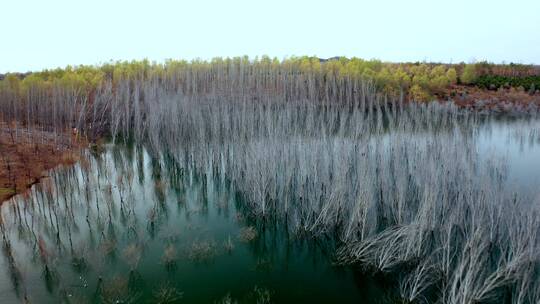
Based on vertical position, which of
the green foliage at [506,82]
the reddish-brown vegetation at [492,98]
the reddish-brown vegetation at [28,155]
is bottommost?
the reddish-brown vegetation at [28,155]

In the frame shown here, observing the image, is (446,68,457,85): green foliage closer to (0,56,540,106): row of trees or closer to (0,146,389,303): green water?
(0,56,540,106): row of trees

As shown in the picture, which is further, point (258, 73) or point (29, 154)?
point (258, 73)

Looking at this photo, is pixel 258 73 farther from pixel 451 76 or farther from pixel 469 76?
pixel 469 76

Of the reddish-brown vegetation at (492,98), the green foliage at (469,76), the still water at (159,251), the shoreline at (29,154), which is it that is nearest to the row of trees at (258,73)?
the green foliage at (469,76)

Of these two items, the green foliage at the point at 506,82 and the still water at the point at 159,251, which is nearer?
the still water at the point at 159,251

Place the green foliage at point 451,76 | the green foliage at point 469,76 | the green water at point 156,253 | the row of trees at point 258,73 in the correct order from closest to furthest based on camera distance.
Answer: the green water at point 156,253
the row of trees at point 258,73
the green foliage at point 451,76
the green foliage at point 469,76

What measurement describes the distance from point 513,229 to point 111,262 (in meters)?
10.5

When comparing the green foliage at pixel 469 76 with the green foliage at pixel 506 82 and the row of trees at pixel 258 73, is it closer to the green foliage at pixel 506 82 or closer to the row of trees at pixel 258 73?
the row of trees at pixel 258 73

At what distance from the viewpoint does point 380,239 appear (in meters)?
10.7

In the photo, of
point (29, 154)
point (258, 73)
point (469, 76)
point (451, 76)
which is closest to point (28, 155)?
point (29, 154)

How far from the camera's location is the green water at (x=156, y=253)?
9.21 m

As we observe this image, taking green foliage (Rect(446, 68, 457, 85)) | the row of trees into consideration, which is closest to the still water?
the row of trees

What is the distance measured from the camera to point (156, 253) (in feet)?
36.0

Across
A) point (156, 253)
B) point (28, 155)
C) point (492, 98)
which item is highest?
point (492, 98)
